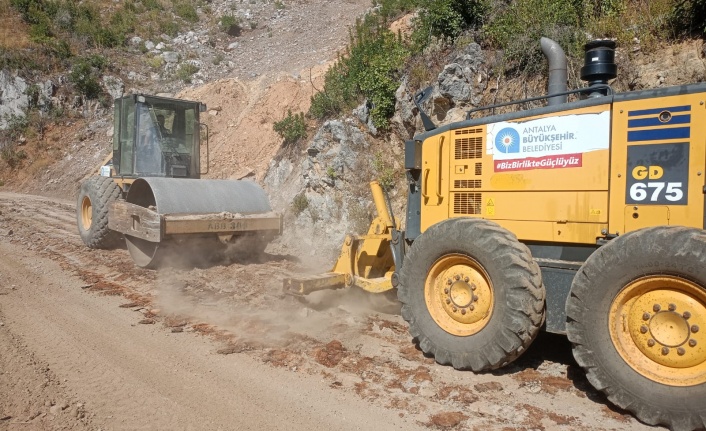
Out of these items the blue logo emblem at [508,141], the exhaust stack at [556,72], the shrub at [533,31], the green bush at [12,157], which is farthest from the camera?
the green bush at [12,157]

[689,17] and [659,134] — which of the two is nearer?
[659,134]

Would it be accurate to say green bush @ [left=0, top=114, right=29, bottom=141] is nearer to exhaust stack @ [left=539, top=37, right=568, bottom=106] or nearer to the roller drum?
the roller drum

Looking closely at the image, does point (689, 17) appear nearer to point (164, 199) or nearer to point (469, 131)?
point (469, 131)

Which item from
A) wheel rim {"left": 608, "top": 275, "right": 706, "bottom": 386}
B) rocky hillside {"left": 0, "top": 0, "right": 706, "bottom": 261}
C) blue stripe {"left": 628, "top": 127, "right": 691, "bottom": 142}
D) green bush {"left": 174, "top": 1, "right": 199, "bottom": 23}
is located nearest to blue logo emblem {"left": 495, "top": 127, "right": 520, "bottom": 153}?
blue stripe {"left": 628, "top": 127, "right": 691, "bottom": 142}

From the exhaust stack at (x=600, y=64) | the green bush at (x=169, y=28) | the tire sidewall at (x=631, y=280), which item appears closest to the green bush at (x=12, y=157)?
the green bush at (x=169, y=28)

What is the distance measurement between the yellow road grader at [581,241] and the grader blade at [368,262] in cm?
55

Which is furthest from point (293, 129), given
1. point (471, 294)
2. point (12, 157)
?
point (12, 157)

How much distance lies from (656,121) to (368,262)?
3.48 m

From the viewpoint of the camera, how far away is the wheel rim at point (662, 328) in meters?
3.52

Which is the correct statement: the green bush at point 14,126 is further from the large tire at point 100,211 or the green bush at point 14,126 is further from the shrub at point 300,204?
the shrub at point 300,204

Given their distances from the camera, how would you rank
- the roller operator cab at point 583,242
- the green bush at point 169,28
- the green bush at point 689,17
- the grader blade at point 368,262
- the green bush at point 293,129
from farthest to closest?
the green bush at point 169,28 → the green bush at point 293,129 → the green bush at point 689,17 → the grader blade at point 368,262 → the roller operator cab at point 583,242

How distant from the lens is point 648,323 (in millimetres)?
3707

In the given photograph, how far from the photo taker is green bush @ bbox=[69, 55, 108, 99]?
25.1 metres

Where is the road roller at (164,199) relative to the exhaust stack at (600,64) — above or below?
below
